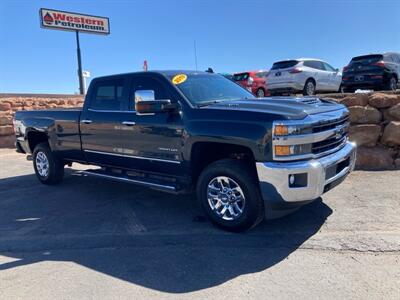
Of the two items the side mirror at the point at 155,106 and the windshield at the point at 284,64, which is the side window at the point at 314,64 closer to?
the windshield at the point at 284,64

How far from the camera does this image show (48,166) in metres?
7.37

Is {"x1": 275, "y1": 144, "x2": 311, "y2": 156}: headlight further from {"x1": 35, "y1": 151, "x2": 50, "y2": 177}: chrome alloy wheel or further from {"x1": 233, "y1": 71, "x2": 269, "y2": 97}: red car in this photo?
{"x1": 233, "y1": 71, "x2": 269, "y2": 97}: red car

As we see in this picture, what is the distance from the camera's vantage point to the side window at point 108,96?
5875 mm

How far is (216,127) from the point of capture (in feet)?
14.6

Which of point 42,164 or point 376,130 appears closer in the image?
point 376,130

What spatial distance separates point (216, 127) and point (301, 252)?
64.0 inches

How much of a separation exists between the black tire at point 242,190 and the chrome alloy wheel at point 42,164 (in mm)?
3928

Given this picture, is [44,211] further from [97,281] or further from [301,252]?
[301,252]

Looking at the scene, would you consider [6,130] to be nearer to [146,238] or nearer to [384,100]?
[146,238]

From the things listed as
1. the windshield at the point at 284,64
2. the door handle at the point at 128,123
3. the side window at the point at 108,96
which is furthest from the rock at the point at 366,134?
the windshield at the point at 284,64

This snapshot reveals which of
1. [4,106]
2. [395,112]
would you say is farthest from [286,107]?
[4,106]

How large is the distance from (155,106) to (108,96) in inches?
61.3

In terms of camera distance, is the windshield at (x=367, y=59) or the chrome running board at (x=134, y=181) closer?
the chrome running board at (x=134, y=181)

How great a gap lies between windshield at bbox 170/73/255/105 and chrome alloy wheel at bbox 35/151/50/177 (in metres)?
3.53
